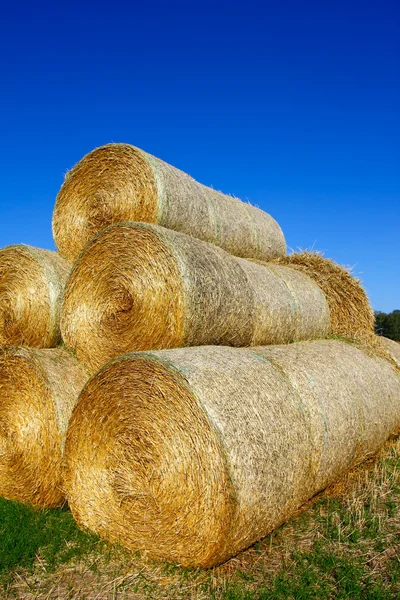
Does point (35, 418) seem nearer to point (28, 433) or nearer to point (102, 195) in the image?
point (28, 433)

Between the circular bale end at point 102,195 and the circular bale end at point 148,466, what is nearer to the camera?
the circular bale end at point 148,466

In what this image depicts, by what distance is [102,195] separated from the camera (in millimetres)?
6523

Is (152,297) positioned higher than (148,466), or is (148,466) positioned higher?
(152,297)

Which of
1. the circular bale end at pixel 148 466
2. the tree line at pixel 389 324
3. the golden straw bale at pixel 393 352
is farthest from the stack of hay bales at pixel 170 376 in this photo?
the tree line at pixel 389 324

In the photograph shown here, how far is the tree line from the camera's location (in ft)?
84.5

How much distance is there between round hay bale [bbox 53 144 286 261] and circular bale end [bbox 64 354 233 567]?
2.33 metres

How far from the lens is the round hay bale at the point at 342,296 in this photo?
8070 mm

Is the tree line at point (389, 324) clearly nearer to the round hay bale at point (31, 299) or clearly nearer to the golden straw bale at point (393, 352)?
the golden straw bale at point (393, 352)

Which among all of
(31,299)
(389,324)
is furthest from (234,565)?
(389,324)

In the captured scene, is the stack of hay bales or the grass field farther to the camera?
the stack of hay bales

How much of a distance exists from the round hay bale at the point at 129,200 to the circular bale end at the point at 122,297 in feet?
2.89

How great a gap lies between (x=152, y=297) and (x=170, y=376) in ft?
3.85

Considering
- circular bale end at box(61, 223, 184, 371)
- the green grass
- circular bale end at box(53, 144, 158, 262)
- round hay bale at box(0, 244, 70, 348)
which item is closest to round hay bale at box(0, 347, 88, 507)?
the green grass

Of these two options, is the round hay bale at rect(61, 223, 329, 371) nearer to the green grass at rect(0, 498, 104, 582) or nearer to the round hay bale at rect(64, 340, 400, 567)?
the round hay bale at rect(64, 340, 400, 567)
